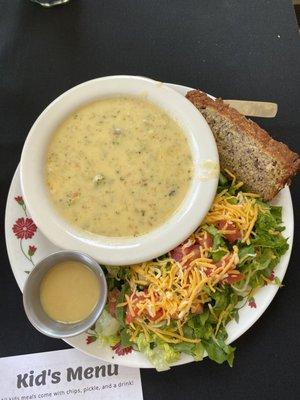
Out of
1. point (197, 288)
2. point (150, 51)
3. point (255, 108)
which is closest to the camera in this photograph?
point (197, 288)

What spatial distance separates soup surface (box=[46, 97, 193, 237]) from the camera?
5.82 feet

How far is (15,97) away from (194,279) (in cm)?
125

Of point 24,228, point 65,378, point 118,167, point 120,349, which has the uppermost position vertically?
point 118,167

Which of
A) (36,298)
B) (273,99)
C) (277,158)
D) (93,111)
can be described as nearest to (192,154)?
(277,158)

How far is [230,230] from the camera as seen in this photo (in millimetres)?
1793

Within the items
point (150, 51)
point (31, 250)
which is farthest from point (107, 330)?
point (150, 51)

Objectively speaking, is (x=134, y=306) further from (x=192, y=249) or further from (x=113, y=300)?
(x=192, y=249)

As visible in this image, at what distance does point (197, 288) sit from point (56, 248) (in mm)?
586

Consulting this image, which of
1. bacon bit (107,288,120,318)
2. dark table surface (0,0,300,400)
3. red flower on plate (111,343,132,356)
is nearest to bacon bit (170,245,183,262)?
bacon bit (107,288,120,318)

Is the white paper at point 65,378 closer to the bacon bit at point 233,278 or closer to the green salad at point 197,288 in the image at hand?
the green salad at point 197,288

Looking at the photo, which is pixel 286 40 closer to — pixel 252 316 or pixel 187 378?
pixel 252 316

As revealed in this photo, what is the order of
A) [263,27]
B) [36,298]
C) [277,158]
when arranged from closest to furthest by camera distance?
[36,298]
[277,158]
[263,27]

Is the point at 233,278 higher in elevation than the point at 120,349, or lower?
higher

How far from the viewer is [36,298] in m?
1.71
